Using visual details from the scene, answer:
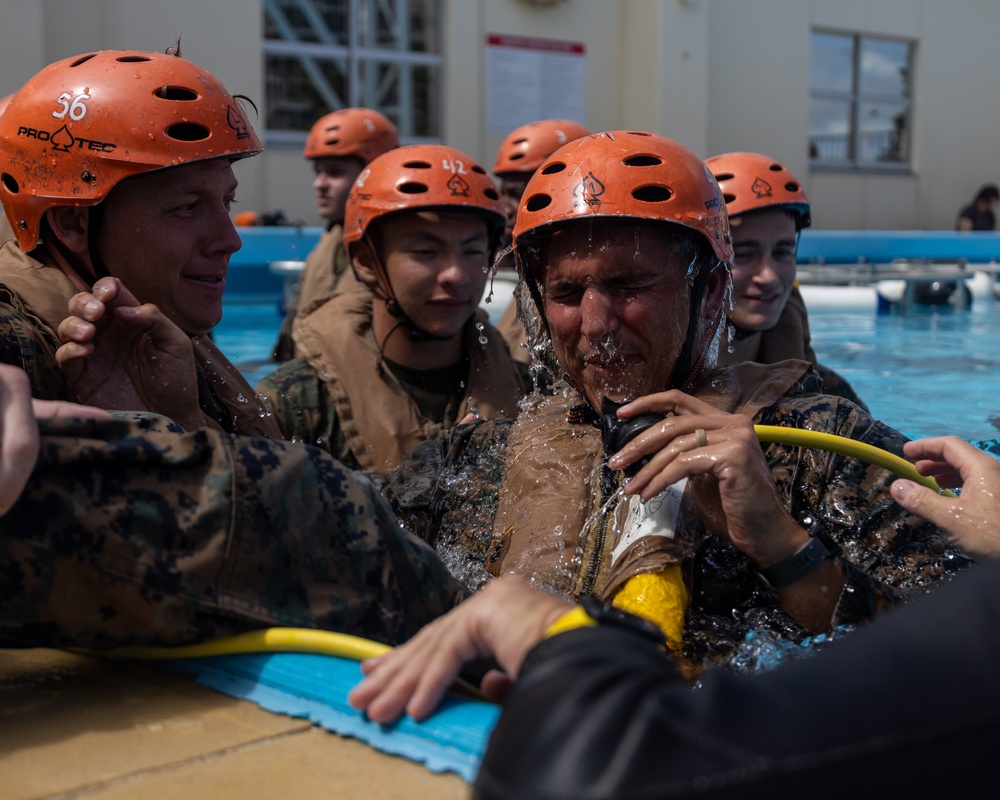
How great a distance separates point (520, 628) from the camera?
1.81 m

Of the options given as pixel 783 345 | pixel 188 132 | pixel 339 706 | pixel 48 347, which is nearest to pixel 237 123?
pixel 188 132

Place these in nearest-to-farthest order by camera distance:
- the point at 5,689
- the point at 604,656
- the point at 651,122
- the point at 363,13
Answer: the point at 604,656, the point at 5,689, the point at 363,13, the point at 651,122

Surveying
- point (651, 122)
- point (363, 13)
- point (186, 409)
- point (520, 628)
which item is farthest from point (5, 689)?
point (651, 122)

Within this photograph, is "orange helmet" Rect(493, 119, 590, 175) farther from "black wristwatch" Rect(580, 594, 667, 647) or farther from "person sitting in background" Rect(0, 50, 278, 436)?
"black wristwatch" Rect(580, 594, 667, 647)

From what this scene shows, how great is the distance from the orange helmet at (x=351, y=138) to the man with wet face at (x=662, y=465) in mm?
5432

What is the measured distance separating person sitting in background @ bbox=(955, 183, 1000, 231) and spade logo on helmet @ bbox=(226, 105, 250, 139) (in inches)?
737

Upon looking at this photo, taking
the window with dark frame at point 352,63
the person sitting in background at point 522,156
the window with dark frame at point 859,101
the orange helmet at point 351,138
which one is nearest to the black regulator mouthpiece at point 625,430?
the person sitting in background at point 522,156

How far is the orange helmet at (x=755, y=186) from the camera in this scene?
5.13 m

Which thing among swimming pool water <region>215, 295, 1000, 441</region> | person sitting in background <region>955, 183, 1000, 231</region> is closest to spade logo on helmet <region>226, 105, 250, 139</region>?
swimming pool water <region>215, 295, 1000, 441</region>

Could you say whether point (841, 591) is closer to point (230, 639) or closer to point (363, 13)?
point (230, 639)

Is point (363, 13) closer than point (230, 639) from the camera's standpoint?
No

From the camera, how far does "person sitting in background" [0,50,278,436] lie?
309 cm

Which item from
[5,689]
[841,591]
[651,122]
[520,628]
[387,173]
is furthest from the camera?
[651,122]

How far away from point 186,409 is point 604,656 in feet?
6.75
